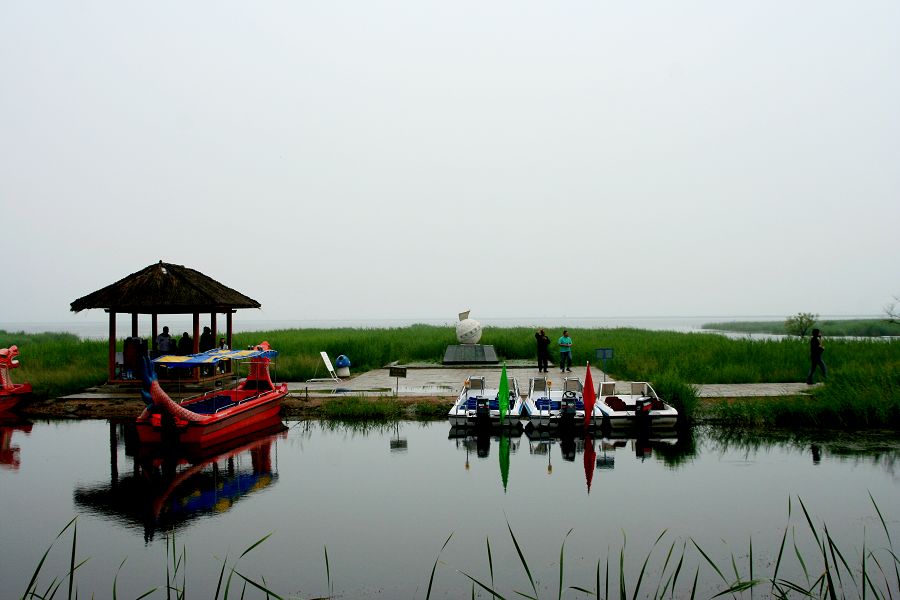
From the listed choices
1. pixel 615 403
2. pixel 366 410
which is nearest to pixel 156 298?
pixel 366 410

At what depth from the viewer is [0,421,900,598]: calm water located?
8.79 metres

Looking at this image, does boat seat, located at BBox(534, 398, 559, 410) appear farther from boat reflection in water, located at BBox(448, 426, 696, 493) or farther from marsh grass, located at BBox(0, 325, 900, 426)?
marsh grass, located at BBox(0, 325, 900, 426)

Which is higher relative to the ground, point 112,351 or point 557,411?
point 112,351

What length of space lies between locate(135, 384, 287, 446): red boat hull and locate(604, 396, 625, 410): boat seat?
8.25m

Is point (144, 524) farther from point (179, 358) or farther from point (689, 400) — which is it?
point (689, 400)

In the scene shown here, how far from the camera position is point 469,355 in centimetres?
2961

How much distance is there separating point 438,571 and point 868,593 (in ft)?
15.4

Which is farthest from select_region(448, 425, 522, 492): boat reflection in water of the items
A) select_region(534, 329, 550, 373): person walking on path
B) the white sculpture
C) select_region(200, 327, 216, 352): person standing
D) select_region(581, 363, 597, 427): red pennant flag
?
the white sculpture

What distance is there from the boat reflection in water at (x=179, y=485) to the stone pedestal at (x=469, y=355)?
45.0ft

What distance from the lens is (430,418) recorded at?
18781 mm

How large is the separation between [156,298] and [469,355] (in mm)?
13208

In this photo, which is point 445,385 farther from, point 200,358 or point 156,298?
point 156,298

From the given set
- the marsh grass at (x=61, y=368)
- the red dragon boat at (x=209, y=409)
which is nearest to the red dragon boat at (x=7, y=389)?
the marsh grass at (x=61, y=368)

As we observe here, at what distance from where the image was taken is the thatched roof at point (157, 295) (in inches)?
794
